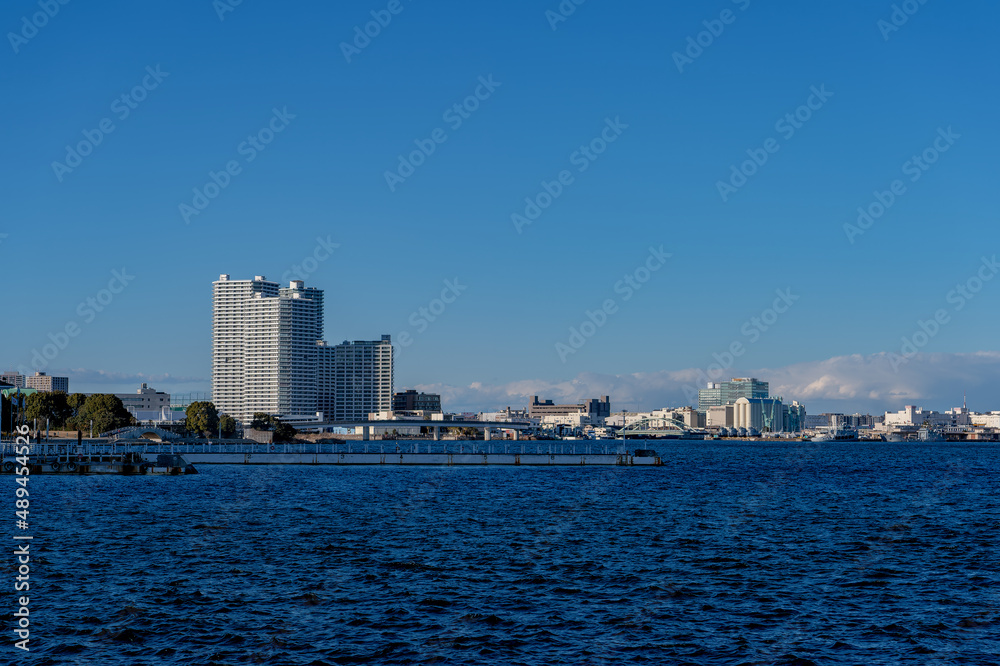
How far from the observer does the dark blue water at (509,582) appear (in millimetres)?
36656

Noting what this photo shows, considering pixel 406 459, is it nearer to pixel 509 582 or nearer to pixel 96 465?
pixel 96 465

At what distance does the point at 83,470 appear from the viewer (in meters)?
142

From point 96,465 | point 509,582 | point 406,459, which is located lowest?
point 406,459

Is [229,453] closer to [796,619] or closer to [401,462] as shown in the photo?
[401,462]

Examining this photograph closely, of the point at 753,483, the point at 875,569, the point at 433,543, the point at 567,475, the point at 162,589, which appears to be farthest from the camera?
the point at 567,475

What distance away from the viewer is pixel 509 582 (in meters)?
50.1

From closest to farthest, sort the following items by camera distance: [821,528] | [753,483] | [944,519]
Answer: [821,528] → [944,519] → [753,483]

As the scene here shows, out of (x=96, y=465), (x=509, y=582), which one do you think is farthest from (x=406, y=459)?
(x=509, y=582)

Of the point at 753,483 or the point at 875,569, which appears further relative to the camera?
the point at 753,483

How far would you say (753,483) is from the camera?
14100 centimetres

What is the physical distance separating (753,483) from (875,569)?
287ft

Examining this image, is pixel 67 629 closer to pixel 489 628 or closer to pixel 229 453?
pixel 489 628

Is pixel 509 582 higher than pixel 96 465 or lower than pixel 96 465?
lower

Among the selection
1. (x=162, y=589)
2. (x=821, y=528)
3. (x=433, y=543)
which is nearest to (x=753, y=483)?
(x=821, y=528)
